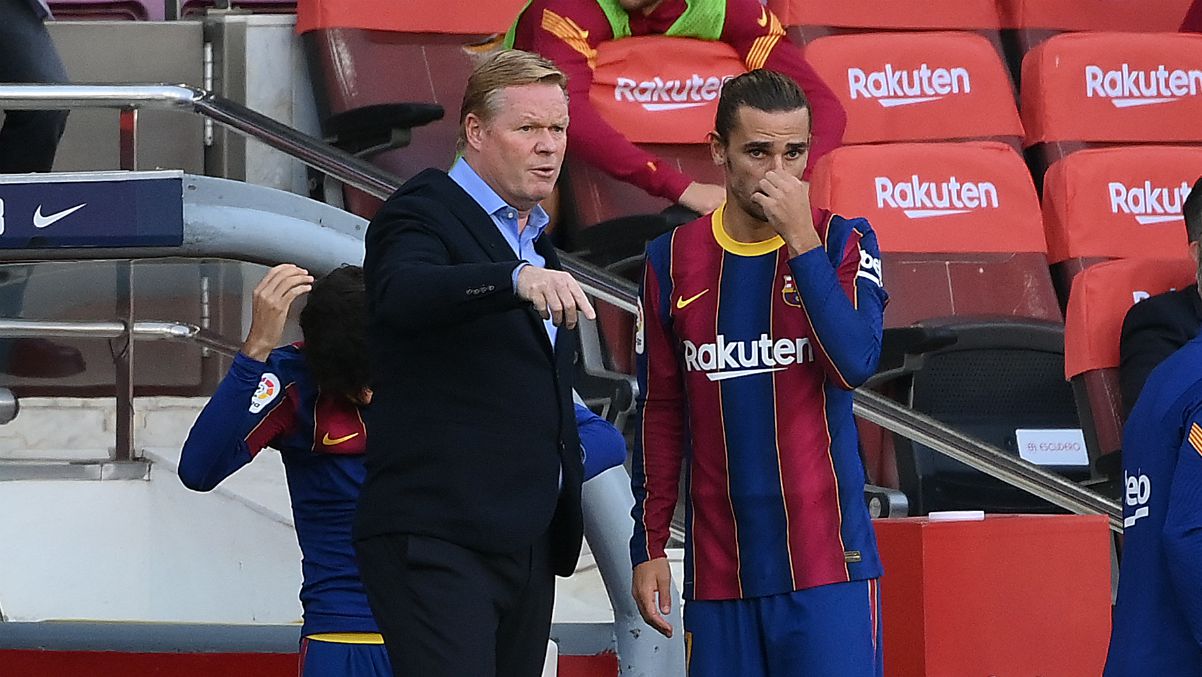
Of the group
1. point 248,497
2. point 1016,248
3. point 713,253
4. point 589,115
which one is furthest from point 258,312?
point 1016,248

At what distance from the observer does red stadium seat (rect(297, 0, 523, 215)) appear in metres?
5.11

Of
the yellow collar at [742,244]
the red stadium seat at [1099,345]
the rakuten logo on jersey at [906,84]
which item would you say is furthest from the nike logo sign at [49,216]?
the rakuten logo on jersey at [906,84]

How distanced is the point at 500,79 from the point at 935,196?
2826 millimetres

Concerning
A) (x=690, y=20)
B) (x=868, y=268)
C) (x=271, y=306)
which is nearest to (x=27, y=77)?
(x=690, y=20)

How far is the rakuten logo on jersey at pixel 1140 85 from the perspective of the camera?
18.6 feet

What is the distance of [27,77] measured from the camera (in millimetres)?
4625

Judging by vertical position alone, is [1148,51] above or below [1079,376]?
above

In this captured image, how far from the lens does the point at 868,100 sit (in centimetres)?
549

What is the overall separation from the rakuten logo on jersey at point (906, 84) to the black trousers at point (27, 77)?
2.36 meters

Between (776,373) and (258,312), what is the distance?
90cm

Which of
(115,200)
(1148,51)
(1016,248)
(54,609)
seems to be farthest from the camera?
(1148,51)

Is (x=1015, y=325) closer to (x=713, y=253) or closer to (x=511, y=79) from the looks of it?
(x=713, y=253)

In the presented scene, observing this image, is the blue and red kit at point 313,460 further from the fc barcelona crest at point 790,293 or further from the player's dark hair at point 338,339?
the fc barcelona crest at point 790,293

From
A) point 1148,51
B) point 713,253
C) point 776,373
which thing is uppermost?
point 1148,51
